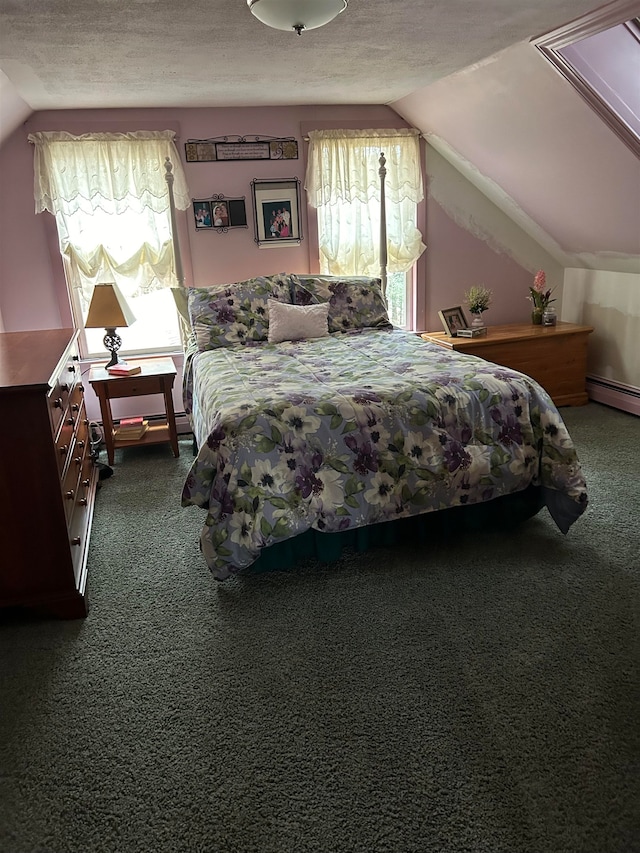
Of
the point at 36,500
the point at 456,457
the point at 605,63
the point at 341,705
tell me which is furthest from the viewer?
the point at 605,63

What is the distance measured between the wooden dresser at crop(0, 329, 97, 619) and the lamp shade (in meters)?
1.37

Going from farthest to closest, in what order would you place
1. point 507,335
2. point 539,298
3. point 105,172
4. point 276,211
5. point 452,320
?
point 539,298 < point 452,320 < point 507,335 < point 276,211 < point 105,172

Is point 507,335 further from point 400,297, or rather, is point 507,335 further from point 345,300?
point 345,300

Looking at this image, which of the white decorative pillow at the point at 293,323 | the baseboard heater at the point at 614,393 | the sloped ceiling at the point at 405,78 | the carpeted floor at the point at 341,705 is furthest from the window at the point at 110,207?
the baseboard heater at the point at 614,393

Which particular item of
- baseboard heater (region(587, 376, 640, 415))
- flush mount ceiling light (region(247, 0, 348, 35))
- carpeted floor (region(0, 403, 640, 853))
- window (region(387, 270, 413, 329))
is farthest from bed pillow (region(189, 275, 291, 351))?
baseboard heater (region(587, 376, 640, 415))

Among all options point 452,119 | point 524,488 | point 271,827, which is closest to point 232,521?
point 271,827

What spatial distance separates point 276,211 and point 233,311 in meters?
0.94

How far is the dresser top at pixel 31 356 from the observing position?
7.00 feet

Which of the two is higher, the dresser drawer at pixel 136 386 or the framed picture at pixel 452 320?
the framed picture at pixel 452 320

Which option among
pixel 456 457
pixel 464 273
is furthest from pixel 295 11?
pixel 464 273

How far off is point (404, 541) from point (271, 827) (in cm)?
147

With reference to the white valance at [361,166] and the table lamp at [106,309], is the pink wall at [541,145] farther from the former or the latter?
the table lamp at [106,309]

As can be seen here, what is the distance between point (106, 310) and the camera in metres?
3.80

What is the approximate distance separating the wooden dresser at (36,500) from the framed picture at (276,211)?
225 cm
